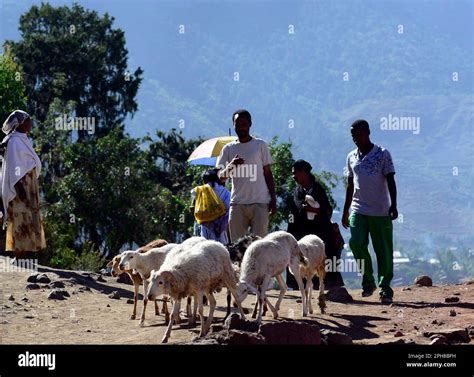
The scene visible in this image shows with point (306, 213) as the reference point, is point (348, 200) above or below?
above

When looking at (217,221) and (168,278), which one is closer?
(168,278)

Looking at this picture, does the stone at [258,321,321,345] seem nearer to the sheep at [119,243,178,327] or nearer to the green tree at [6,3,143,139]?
the sheep at [119,243,178,327]

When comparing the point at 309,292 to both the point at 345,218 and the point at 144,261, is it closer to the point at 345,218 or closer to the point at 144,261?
the point at 345,218

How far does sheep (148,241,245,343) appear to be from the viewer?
11.1 m

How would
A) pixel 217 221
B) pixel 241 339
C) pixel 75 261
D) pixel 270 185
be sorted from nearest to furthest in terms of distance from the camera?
pixel 241 339
pixel 270 185
pixel 217 221
pixel 75 261

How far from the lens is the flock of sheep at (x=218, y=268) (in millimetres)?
11172

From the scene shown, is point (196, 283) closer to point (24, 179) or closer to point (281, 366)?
point (281, 366)

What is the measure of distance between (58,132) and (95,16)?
20364 mm

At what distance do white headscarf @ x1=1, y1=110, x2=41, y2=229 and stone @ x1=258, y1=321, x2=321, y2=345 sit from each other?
574 cm

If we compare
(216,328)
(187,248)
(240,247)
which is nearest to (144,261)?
(240,247)

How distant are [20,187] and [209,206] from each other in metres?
2.68

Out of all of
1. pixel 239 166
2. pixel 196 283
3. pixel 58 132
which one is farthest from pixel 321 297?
pixel 58 132

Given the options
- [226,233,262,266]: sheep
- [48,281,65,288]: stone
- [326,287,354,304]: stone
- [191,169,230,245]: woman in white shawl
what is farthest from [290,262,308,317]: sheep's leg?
[48,281,65,288]: stone

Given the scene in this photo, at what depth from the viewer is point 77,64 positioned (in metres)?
61.8
